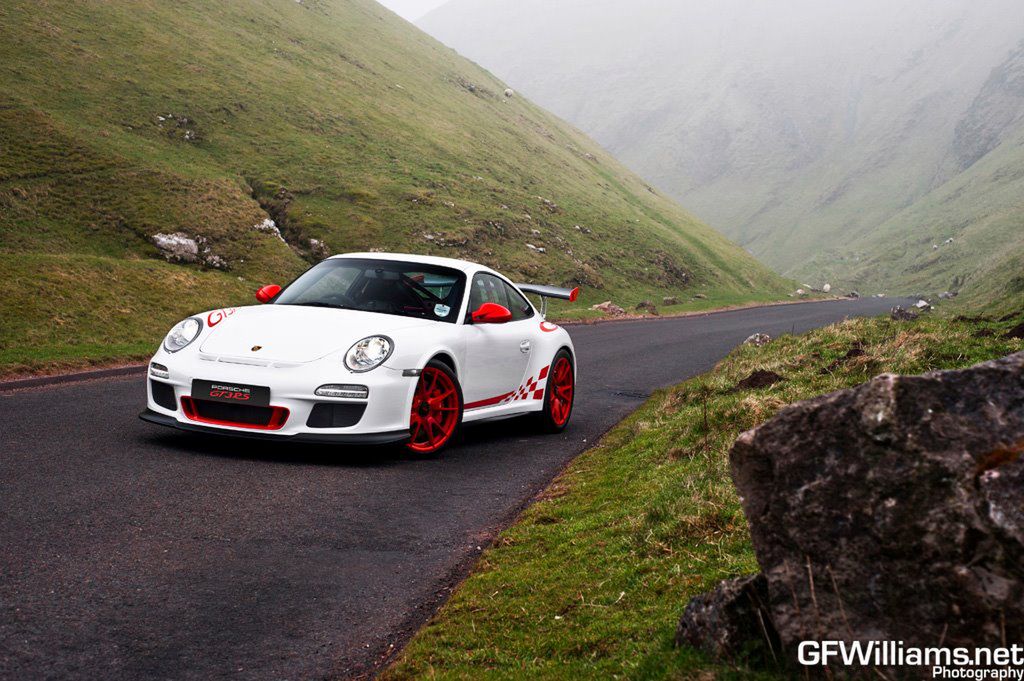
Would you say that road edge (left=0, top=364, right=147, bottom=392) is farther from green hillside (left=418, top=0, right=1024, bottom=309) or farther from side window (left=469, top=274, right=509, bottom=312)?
green hillside (left=418, top=0, right=1024, bottom=309)

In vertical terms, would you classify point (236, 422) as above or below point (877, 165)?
below

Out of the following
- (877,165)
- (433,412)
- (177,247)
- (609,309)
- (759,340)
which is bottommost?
(433,412)

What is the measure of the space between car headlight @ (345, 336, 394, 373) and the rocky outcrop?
16.7 feet

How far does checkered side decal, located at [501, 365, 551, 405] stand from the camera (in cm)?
993

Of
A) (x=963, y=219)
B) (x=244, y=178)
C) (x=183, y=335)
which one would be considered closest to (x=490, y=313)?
(x=183, y=335)

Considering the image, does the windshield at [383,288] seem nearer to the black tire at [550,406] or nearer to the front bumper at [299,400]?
the front bumper at [299,400]

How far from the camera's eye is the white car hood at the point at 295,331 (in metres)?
7.94

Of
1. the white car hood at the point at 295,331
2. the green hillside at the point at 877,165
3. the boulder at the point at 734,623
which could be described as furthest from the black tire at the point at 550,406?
the green hillside at the point at 877,165

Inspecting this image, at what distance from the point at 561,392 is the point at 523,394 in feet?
3.45

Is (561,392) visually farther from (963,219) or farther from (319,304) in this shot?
(963,219)

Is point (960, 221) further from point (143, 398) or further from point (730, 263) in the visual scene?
point (143, 398)

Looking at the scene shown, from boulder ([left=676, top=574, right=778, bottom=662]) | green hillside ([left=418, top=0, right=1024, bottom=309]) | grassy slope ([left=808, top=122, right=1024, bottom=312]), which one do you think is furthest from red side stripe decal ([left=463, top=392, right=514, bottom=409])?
green hillside ([left=418, top=0, right=1024, bottom=309])

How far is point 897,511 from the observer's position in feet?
9.39

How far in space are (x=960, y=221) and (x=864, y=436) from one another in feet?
407
